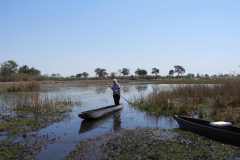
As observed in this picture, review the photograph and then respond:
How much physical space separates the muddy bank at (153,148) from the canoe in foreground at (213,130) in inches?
13.1

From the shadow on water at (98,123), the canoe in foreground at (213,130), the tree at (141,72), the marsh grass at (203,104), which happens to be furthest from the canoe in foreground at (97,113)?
the tree at (141,72)

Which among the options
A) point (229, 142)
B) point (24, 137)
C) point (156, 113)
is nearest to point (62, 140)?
point (24, 137)

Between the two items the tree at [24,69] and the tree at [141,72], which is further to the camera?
the tree at [141,72]

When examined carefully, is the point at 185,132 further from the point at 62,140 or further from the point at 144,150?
the point at 62,140

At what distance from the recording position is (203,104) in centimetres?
1809

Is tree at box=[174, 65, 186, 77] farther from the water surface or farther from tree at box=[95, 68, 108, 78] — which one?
the water surface

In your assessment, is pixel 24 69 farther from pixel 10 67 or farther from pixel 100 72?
pixel 100 72

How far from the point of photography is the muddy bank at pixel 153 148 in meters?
7.89

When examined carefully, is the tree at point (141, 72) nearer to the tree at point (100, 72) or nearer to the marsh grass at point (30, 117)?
the tree at point (100, 72)

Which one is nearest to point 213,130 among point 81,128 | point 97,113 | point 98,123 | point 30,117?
point 81,128

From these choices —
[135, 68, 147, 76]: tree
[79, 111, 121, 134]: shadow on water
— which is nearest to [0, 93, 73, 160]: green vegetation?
[79, 111, 121, 134]: shadow on water

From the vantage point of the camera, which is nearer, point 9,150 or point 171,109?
point 9,150

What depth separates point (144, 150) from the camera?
27.8ft

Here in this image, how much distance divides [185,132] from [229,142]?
88.4 inches
